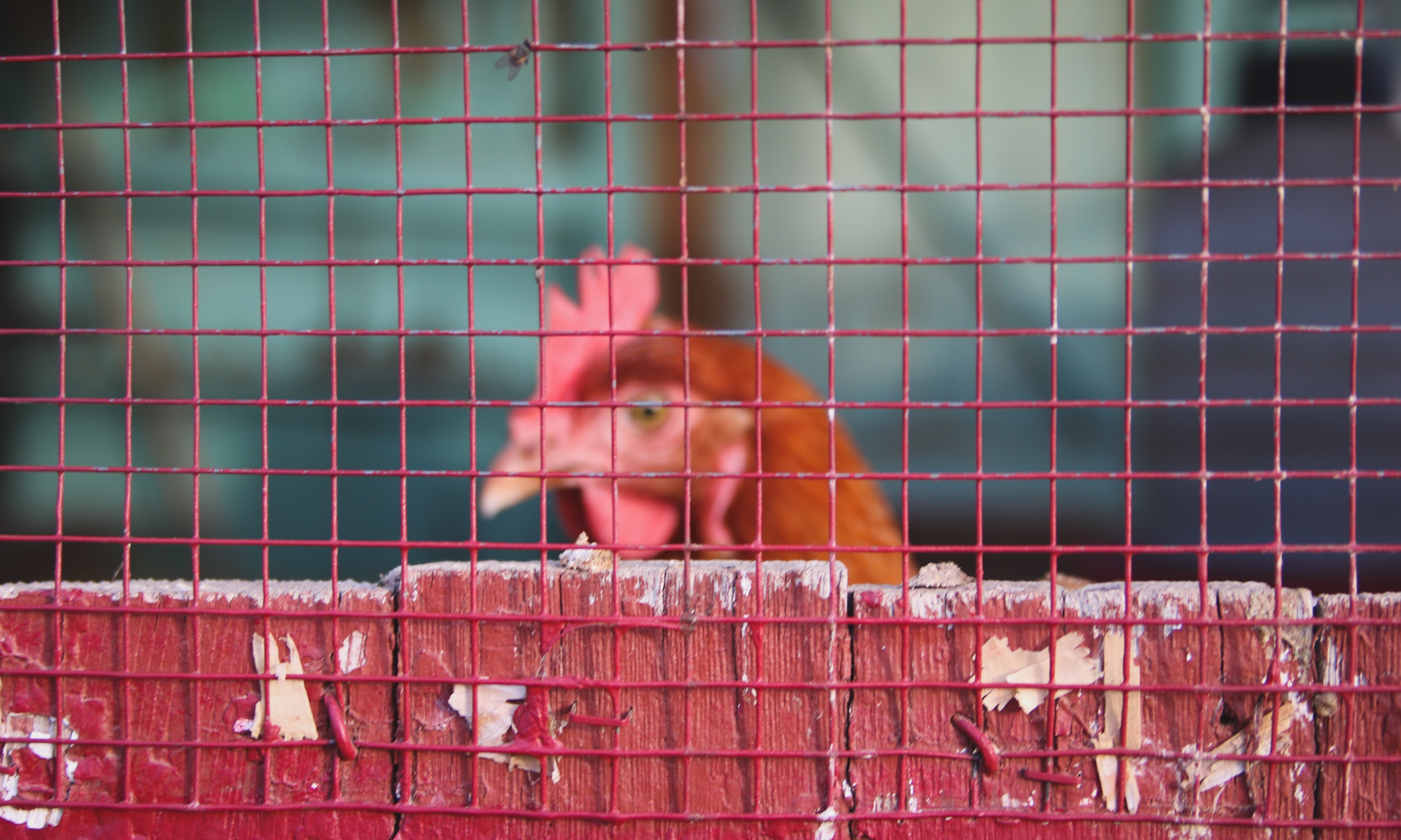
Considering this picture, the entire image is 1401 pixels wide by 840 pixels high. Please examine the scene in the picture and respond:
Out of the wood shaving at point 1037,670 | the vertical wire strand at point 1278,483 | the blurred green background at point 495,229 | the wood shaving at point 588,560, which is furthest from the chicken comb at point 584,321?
the blurred green background at point 495,229

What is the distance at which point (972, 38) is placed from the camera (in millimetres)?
906

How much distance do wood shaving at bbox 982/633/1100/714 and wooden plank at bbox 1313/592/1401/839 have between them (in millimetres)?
264

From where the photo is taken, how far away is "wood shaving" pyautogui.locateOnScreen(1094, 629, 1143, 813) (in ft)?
3.48

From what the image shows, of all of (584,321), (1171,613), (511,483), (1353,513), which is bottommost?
(1171,613)

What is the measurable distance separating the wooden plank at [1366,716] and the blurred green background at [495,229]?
2.73 meters

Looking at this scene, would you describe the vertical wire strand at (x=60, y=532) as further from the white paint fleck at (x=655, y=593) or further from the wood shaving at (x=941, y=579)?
the wood shaving at (x=941, y=579)

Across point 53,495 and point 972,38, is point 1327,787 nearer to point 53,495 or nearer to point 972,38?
point 972,38

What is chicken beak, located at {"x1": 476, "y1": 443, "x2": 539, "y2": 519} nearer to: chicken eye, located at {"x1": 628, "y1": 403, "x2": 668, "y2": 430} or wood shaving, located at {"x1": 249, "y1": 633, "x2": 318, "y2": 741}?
chicken eye, located at {"x1": 628, "y1": 403, "x2": 668, "y2": 430}

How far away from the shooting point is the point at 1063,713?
1074 mm

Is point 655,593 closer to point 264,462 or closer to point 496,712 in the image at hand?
point 496,712

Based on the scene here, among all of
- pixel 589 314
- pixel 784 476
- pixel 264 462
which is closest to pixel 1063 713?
pixel 784 476

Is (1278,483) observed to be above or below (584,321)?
below

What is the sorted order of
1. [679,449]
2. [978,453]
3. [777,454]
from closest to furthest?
[978,453] < [777,454] < [679,449]

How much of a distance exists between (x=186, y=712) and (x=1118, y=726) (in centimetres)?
112
